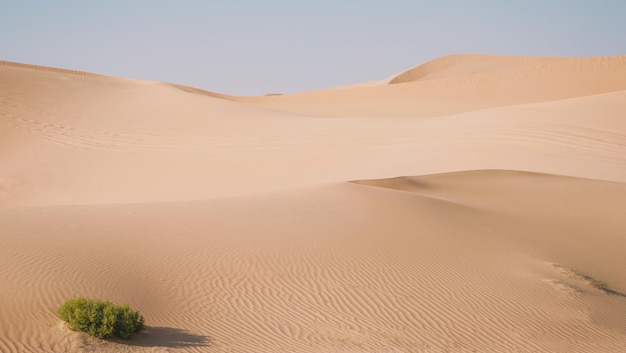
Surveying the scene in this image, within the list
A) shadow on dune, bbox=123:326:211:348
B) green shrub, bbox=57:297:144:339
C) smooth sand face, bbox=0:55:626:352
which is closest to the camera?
green shrub, bbox=57:297:144:339

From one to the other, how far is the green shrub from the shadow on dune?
0.48 ft

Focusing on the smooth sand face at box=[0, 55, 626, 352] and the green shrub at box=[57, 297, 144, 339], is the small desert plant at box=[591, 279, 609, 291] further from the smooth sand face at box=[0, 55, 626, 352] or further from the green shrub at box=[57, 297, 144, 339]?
the green shrub at box=[57, 297, 144, 339]

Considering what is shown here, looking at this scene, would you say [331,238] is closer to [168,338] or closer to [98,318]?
[168,338]

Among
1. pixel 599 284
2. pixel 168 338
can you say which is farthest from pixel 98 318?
pixel 599 284

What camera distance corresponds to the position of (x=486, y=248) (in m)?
12.2

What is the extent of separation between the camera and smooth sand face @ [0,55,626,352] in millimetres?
8477

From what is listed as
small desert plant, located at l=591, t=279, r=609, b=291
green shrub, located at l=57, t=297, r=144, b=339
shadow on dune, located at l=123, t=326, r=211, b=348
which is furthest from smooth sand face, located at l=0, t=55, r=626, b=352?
small desert plant, located at l=591, t=279, r=609, b=291

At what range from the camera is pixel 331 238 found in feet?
38.1

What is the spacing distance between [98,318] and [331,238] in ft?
16.5

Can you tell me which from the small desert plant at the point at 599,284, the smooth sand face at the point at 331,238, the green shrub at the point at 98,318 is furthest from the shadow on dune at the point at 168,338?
the small desert plant at the point at 599,284

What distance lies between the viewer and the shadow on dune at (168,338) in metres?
7.40

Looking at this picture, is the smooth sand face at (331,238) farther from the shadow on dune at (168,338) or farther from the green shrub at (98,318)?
the green shrub at (98,318)

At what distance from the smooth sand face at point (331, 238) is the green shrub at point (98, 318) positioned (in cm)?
14

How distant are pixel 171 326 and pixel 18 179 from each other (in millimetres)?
16417
